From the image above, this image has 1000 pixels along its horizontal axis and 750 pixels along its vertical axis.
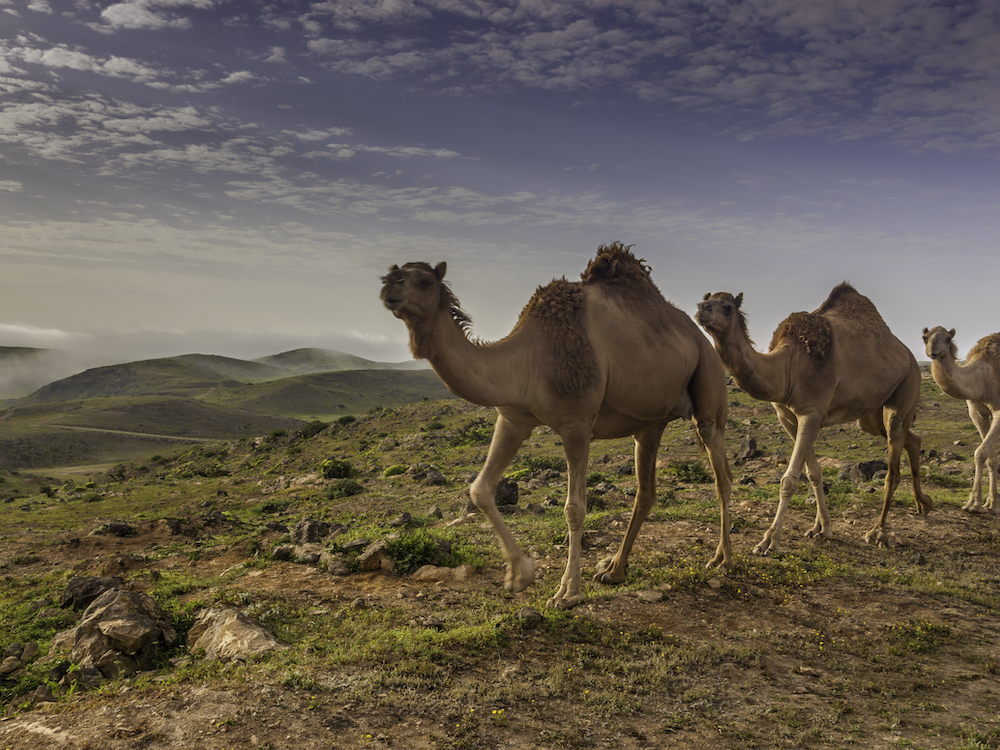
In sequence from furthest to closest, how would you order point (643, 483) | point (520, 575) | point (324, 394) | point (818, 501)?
point (324, 394) < point (818, 501) < point (643, 483) < point (520, 575)

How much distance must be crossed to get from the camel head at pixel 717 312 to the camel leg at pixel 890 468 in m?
4.56

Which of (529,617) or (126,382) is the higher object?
(126,382)

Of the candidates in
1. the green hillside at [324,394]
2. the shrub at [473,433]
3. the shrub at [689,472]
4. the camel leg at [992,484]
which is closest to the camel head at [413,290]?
the shrub at [689,472]

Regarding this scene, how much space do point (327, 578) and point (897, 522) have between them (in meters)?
10.5

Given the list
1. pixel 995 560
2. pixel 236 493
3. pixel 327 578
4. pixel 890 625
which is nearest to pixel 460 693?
pixel 327 578

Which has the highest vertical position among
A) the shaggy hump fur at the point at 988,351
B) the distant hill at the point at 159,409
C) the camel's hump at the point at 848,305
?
the camel's hump at the point at 848,305

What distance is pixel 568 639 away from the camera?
20.4 ft

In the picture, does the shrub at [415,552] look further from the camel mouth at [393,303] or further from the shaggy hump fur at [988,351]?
the shaggy hump fur at [988,351]

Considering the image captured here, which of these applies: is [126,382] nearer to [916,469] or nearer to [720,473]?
[720,473]

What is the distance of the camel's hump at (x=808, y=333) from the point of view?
32.8ft

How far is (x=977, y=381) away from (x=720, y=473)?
910 centimetres

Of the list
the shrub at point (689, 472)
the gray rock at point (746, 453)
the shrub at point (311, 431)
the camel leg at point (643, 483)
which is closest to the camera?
the camel leg at point (643, 483)

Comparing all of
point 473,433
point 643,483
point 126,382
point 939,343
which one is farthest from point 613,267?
point 126,382

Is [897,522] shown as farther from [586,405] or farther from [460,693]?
[460,693]
